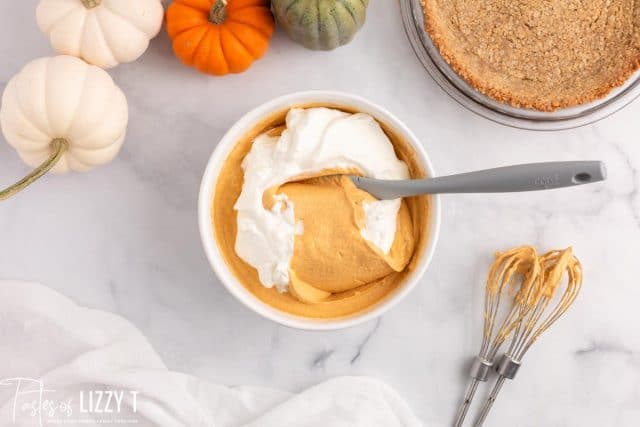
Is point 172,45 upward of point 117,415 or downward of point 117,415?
upward

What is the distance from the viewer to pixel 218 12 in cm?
137

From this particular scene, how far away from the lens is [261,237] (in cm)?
128

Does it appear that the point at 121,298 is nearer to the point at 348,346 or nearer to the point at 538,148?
the point at 348,346

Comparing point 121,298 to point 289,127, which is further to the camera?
point 121,298

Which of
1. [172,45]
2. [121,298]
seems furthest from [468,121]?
[121,298]

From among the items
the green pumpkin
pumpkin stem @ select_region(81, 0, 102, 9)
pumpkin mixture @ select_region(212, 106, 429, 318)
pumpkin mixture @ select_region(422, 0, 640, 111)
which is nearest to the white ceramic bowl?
pumpkin mixture @ select_region(212, 106, 429, 318)

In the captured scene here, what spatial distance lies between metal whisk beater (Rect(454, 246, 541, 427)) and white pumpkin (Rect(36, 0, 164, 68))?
2.81 ft

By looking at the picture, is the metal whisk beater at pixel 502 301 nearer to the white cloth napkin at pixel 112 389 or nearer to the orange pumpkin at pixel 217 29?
the white cloth napkin at pixel 112 389

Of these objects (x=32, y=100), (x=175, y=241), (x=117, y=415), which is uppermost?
(x=32, y=100)

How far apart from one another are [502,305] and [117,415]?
859mm

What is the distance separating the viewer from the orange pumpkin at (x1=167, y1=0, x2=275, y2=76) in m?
1.39

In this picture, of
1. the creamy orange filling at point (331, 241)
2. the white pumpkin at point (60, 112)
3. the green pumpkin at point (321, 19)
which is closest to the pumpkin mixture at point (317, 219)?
the creamy orange filling at point (331, 241)

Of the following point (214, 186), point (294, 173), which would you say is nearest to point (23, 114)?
point (214, 186)

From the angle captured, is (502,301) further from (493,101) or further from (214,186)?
(214,186)
